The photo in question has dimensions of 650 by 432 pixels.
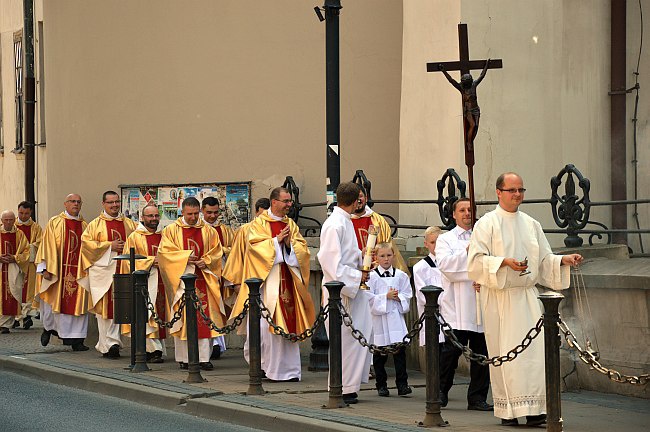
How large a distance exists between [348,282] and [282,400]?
4.26 feet

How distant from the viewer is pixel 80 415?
11406mm

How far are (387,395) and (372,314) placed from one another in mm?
798

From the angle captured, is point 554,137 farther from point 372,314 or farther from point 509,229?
point 509,229

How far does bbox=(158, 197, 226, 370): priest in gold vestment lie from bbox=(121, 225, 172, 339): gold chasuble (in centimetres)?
52

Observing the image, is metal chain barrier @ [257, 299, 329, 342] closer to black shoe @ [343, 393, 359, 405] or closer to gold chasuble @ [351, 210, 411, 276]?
black shoe @ [343, 393, 359, 405]

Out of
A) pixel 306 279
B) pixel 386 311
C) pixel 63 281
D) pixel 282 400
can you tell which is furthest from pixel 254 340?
pixel 63 281

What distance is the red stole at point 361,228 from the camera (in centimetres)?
1294

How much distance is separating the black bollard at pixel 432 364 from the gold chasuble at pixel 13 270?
11.9 m

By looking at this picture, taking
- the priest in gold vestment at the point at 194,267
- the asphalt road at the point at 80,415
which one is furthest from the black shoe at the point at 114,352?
the asphalt road at the point at 80,415

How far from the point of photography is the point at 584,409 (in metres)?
10.6

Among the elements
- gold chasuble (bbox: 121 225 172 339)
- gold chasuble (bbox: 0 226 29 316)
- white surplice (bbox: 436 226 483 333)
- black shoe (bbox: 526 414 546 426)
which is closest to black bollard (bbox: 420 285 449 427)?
black shoe (bbox: 526 414 546 426)

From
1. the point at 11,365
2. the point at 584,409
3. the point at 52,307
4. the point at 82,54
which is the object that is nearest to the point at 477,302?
the point at 584,409

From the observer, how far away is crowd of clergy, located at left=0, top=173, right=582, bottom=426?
32.4 feet

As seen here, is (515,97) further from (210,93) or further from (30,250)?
(30,250)
